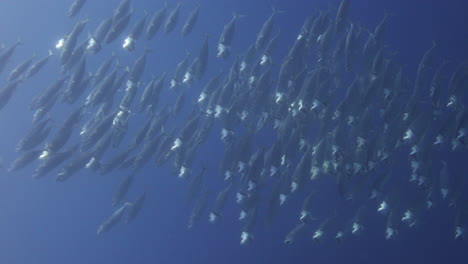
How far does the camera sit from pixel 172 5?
1537 cm

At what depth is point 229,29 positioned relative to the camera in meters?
7.68

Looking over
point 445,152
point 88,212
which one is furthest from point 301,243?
point 88,212

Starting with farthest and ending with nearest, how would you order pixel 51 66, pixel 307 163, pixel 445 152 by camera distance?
pixel 51 66, pixel 445 152, pixel 307 163

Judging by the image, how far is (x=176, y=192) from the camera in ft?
53.8

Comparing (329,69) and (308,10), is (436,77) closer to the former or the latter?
(329,69)

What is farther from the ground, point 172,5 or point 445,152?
point 172,5

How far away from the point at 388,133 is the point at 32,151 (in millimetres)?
5748

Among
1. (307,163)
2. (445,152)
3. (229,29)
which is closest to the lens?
(307,163)

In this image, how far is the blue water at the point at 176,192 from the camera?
48.2ft

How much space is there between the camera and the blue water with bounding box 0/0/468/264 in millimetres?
14688

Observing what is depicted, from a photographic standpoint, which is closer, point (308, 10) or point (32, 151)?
point (32, 151)

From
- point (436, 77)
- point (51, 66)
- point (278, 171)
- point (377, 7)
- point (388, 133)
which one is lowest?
point (278, 171)

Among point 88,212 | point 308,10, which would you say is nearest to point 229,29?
point 308,10

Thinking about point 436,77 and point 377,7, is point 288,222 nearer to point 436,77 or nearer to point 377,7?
point 377,7
